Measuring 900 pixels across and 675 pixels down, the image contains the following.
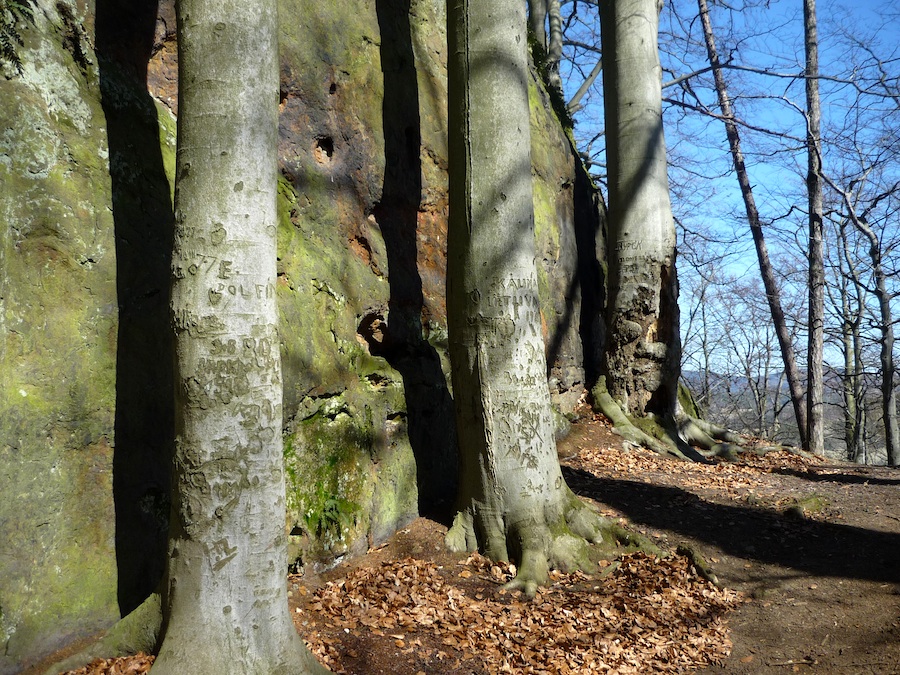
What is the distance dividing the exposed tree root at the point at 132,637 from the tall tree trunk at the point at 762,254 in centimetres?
1481

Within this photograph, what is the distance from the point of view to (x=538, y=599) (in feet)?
14.7

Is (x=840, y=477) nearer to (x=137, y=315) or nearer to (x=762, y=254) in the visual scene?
(x=137, y=315)

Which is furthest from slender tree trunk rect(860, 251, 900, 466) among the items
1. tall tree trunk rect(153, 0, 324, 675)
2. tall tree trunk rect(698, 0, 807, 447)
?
tall tree trunk rect(153, 0, 324, 675)

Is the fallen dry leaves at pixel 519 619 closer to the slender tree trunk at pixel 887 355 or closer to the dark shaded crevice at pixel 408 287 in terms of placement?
the dark shaded crevice at pixel 408 287

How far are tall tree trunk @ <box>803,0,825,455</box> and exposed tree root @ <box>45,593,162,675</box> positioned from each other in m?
14.1

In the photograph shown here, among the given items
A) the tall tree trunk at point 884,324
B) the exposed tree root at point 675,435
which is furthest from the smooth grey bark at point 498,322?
the tall tree trunk at point 884,324

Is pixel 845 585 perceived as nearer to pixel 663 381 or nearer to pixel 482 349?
pixel 482 349

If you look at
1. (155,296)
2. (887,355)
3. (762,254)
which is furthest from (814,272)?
(155,296)

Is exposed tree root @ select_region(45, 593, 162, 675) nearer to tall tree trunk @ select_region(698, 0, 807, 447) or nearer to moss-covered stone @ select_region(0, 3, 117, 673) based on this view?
moss-covered stone @ select_region(0, 3, 117, 673)

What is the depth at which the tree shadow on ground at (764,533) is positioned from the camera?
5.10m

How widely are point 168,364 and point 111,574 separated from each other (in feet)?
4.14

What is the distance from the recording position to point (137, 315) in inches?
158

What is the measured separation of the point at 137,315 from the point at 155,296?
176 mm

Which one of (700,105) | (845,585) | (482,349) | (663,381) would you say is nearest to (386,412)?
(482,349)
